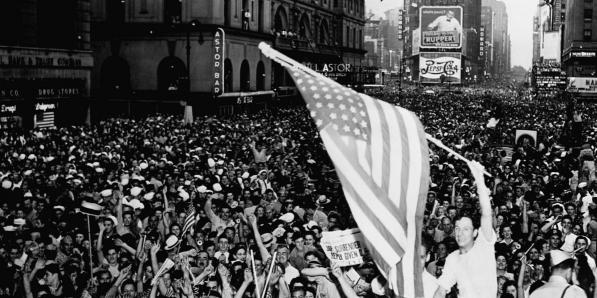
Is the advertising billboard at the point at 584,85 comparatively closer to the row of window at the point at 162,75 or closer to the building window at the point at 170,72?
the row of window at the point at 162,75

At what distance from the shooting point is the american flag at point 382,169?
6617mm

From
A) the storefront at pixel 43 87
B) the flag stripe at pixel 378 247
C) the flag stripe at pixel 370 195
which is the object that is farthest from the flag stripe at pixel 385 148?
the storefront at pixel 43 87

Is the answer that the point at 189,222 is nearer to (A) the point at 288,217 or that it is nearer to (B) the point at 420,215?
(A) the point at 288,217

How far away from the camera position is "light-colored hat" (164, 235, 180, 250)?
33.8 feet

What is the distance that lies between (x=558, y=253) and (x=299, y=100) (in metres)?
66.0

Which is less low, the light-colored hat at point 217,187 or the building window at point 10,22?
the building window at point 10,22

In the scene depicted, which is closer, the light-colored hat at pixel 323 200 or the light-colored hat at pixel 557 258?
the light-colored hat at pixel 557 258

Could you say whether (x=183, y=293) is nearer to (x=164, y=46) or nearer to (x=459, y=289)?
(x=459, y=289)

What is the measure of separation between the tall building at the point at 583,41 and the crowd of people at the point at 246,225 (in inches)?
3855

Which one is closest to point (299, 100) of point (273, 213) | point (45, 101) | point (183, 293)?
point (45, 101)

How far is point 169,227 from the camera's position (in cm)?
1204

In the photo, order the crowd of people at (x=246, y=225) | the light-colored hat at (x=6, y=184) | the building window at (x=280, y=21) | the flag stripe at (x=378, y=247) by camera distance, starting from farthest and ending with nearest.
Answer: the building window at (x=280, y=21), the light-colored hat at (x=6, y=184), the crowd of people at (x=246, y=225), the flag stripe at (x=378, y=247)

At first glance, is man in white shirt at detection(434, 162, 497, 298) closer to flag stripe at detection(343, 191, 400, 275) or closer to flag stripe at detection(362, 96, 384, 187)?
flag stripe at detection(343, 191, 400, 275)

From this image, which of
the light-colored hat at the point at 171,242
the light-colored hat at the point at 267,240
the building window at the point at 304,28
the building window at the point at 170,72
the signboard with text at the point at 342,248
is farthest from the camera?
the building window at the point at 304,28
